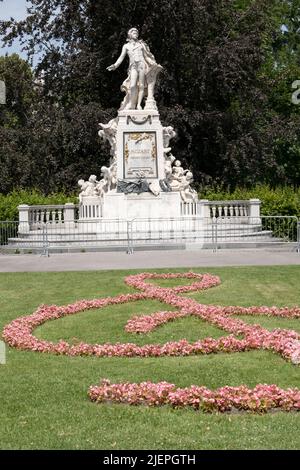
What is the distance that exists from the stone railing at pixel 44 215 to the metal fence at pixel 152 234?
0.16 meters

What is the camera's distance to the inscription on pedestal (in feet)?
91.0

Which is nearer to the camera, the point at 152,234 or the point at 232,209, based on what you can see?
the point at 152,234

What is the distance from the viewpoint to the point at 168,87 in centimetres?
3931

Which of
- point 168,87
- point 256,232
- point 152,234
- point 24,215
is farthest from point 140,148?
point 168,87

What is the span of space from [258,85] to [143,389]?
126 feet

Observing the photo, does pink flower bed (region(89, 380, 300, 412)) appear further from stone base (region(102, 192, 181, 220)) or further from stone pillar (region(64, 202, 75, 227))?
stone pillar (region(64, 202, 75, 227))

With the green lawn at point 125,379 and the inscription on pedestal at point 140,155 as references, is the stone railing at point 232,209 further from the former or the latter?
the green lawn at point 125,379

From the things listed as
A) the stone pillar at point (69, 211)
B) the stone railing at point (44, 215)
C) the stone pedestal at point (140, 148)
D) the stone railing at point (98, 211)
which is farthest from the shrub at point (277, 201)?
the stone railing at point (44, 215)

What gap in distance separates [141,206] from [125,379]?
20.5 meters

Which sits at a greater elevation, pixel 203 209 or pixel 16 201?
pixel 16 201

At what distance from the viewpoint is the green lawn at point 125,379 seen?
5.12m

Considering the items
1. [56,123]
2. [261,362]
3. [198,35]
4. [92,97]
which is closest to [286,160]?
[198,35]

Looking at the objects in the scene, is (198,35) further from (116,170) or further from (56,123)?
(116,170)

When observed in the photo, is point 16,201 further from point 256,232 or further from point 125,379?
point 125,379
